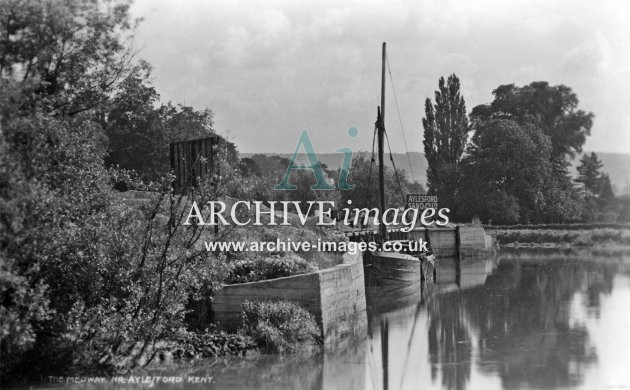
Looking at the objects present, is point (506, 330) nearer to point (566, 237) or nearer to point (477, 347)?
point (477, 347)

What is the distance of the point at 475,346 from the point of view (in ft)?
62.7

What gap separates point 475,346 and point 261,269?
562 centimetres

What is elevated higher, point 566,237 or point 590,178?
point 590,178

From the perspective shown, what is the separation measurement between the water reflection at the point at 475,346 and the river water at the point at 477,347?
22 millimetres

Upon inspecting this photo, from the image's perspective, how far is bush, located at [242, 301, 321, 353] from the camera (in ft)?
54.0

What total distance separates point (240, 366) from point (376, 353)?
14.0 ft

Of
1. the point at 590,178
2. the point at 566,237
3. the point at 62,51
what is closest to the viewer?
the point at 62,51

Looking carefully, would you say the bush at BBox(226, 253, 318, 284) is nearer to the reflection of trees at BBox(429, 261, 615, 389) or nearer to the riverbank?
the reflection of trees at BBox(429, 261, 615, 389)

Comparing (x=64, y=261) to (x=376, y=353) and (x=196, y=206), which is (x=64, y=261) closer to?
(x=196, y=206)

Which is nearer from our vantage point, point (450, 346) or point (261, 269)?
point (261, 269)

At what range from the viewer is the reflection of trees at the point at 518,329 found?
1612cm

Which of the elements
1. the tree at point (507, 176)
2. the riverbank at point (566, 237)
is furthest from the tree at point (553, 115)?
the riverbank at point (566, 237)

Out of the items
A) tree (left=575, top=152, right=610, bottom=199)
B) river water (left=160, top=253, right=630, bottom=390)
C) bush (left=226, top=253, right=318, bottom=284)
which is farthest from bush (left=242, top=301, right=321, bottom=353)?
tree (left=575, top=152, right=610, bottom=199)

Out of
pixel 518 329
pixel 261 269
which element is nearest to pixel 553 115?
pixel 518 329
